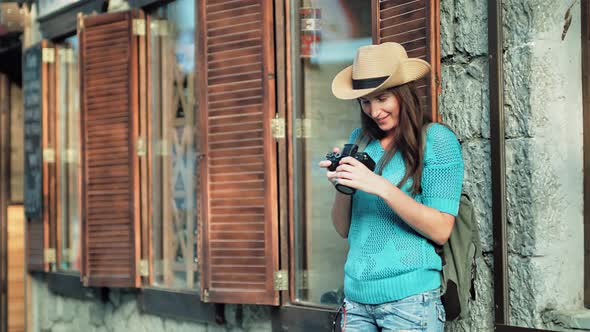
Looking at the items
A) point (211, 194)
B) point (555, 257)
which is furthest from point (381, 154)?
point (211, 194)

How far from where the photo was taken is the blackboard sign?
9047 millimetres

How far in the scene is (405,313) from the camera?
373cm

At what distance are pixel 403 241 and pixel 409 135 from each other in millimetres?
365

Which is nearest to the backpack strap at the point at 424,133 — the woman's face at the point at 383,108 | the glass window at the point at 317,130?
the woman's face at the point at 383,108

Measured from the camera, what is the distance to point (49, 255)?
894cm

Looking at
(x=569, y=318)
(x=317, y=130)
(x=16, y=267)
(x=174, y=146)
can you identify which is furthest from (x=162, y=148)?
(x=16, y=267)

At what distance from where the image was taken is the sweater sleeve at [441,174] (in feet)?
12.4

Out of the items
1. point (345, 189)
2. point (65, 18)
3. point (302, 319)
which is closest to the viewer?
point (345, 189)

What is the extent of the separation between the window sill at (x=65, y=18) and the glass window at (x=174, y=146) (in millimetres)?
825

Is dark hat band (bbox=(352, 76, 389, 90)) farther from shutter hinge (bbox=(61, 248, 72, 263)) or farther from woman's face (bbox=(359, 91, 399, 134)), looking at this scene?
shutter hinge (bbox=(61, 248, 72, 263))

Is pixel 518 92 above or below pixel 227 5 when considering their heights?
below

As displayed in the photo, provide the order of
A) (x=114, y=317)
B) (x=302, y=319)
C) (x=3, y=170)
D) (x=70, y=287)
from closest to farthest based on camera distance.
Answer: (x=302, y=319), (x=114, y=317), (x=70, y=287), (x=3, y=170)

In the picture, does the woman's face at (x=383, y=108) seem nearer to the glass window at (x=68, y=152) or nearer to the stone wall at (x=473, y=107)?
the stone wall at (x=473, y=107)

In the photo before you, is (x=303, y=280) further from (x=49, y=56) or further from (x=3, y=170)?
(x=3, y=170)
